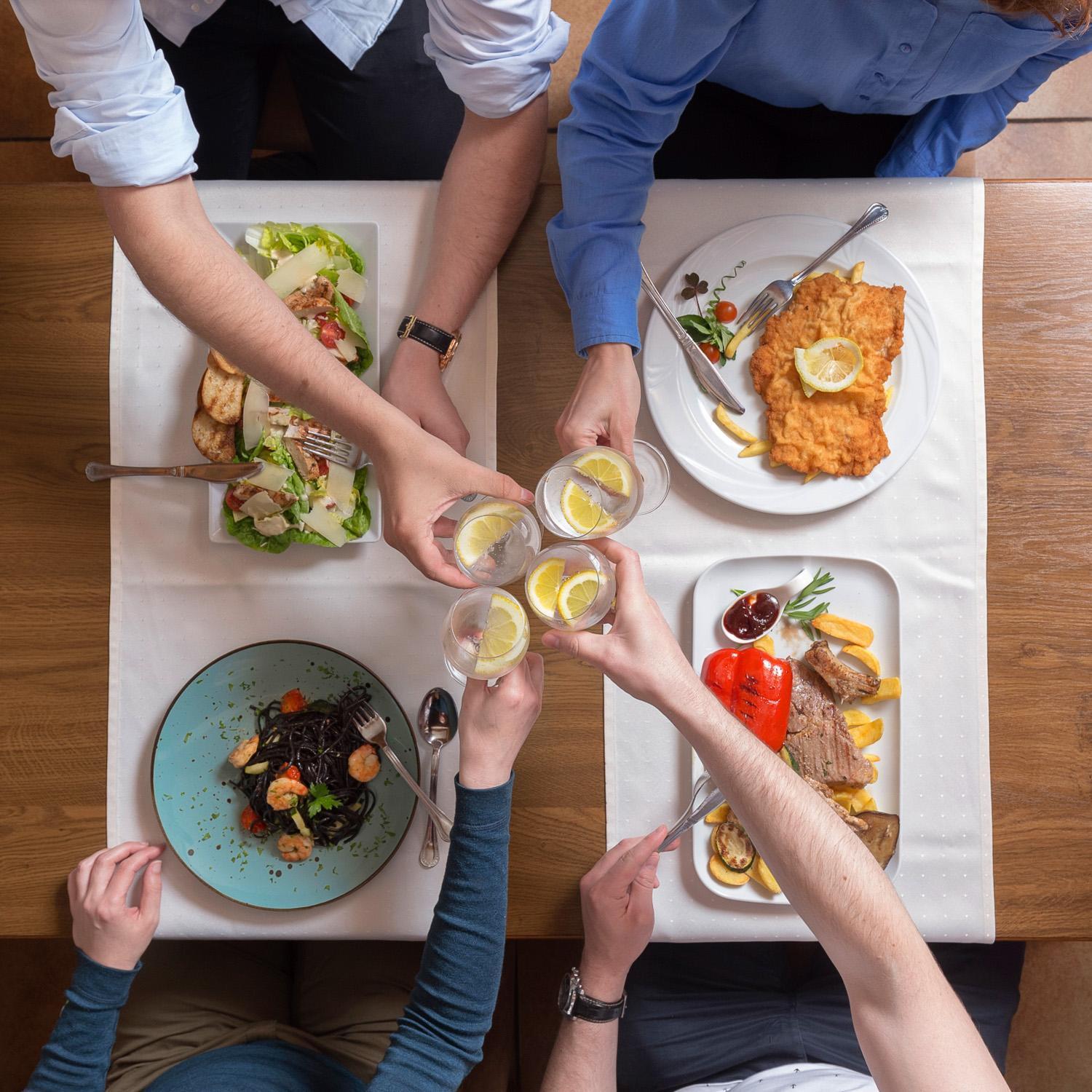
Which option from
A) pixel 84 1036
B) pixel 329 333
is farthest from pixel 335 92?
pixel 84 1036

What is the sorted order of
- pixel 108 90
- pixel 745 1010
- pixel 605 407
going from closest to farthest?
pixel 108 90, pixel 605 407, pixel 745 1010

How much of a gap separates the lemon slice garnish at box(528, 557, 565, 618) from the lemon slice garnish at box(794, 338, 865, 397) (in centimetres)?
56

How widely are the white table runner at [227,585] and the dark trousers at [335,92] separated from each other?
338 mm

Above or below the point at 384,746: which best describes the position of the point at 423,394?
above

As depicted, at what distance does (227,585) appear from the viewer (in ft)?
5.11

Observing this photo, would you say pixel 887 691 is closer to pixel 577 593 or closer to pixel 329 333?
pixel 577 593

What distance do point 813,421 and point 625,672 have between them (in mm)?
588

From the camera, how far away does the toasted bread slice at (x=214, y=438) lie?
1512mm

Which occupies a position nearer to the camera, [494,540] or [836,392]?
[494,540]

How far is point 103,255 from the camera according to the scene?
1.58 m

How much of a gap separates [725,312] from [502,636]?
71cm

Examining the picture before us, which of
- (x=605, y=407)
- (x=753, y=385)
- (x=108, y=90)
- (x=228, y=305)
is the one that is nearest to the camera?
(x=108, y=90)

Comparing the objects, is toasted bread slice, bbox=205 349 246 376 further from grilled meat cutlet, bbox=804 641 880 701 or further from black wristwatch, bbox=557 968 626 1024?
black wristwatch, bbox=557 968 626 1024

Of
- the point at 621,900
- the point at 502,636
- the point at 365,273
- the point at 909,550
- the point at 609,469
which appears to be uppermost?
the point at 365,273
